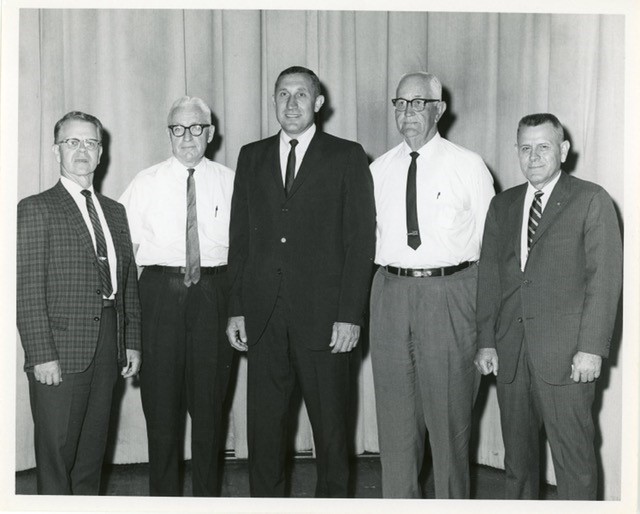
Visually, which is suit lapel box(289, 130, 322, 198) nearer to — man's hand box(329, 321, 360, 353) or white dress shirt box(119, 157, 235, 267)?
white dress shirt box(119, 157, 235, 267)

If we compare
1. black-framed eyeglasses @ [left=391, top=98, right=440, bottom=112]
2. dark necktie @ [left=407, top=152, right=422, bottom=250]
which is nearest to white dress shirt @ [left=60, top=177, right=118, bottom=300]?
dark necktie @ [left=407, top=152, right=422, bottom=250]

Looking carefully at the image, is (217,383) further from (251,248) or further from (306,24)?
(306,24)

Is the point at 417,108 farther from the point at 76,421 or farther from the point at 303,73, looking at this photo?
the point at 76,421

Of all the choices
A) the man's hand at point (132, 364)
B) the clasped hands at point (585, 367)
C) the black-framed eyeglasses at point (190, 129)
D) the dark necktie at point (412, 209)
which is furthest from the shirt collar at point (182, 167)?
the clasped hands at point (585, 367)

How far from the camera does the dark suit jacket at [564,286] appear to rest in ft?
9.36

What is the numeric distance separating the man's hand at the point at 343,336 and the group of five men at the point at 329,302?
12 millimetres

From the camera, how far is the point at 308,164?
3023mm

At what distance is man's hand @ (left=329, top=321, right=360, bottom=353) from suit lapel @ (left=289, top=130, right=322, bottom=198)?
57 cm

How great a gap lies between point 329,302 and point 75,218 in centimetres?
107

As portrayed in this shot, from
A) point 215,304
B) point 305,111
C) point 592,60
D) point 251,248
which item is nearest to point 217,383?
point 215,304

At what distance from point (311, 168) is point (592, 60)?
4.54 feet

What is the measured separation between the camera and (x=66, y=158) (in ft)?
10.0

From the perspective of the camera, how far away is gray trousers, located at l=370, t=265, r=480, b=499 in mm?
2986

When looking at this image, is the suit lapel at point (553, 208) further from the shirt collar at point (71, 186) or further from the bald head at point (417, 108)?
the shirt collar at point (71, 186)
